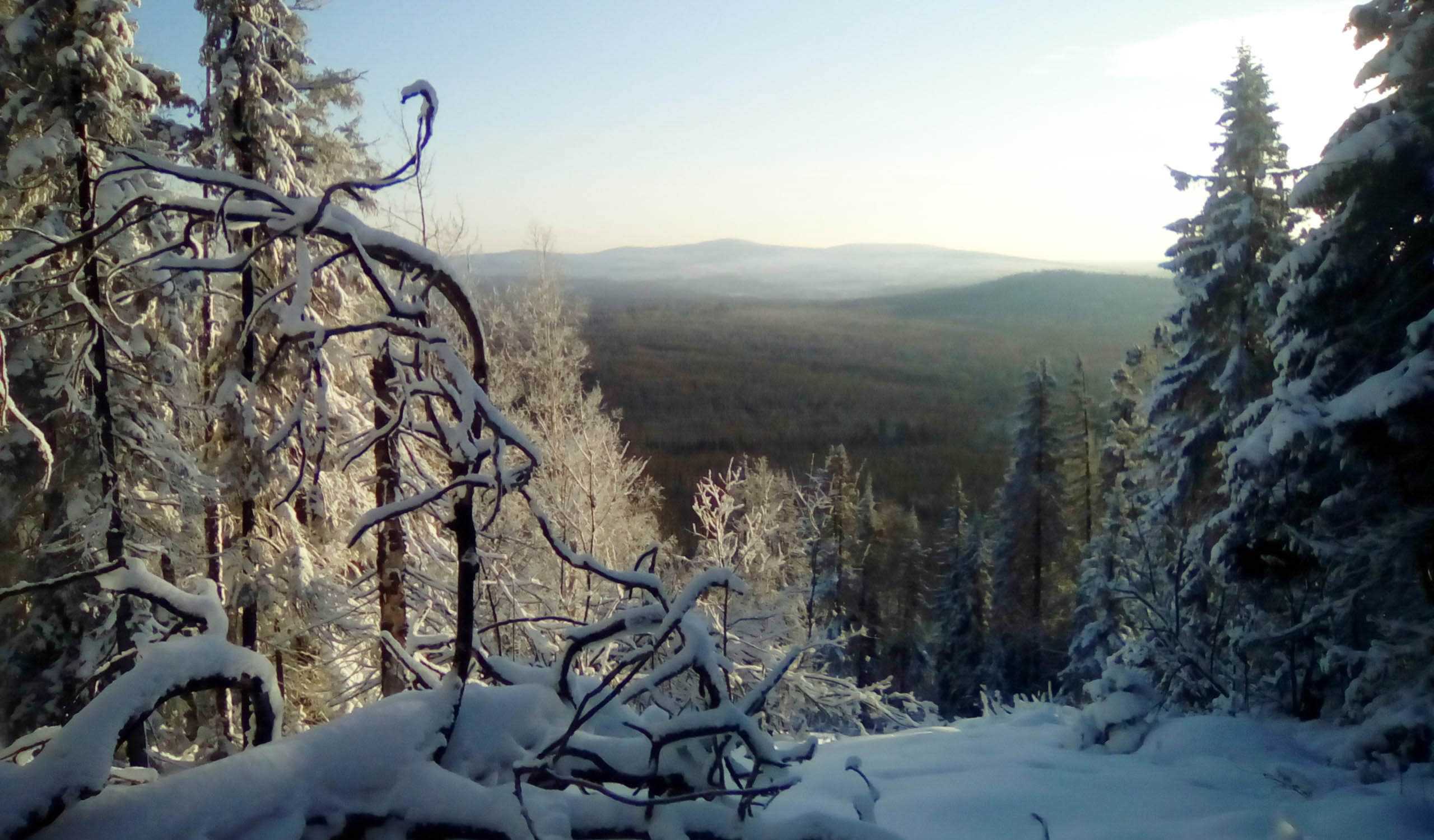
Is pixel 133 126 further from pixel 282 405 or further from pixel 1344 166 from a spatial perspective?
pixel 1344 166

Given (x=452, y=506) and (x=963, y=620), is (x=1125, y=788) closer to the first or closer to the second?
(x=452, y=506)

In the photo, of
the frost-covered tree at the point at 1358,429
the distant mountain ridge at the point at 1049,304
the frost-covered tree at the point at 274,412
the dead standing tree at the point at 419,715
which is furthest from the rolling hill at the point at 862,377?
the dead standing tree at the point at 419,715

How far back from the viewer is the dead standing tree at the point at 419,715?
3.15 ft

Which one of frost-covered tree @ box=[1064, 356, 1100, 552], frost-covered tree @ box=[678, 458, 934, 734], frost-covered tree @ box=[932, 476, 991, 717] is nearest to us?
frost-covered tree @ box=[678, 458, 934, 734]

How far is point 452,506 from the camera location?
4.30 feet

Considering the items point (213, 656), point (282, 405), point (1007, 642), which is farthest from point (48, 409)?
point (1007, 642)

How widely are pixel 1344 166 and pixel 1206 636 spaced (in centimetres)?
537

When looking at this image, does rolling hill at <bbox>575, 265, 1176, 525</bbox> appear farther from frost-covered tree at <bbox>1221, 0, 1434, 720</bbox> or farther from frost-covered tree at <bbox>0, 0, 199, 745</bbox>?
frost-covered tree at <bbox>0, 0, 199, 745</bbox>

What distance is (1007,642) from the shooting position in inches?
1108

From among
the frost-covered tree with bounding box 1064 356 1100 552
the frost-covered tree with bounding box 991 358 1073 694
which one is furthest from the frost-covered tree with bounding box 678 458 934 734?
the frost-covered tree with bounding box 1064 356 1100 552

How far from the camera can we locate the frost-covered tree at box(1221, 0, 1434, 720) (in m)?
5.33

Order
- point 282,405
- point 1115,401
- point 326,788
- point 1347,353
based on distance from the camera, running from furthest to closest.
→ point 1115,401 → point 282,405 → point 1347,353 → point 326,788

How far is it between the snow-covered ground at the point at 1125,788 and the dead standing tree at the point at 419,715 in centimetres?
89

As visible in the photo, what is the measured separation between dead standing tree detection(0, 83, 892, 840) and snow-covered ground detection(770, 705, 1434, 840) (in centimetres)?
89
